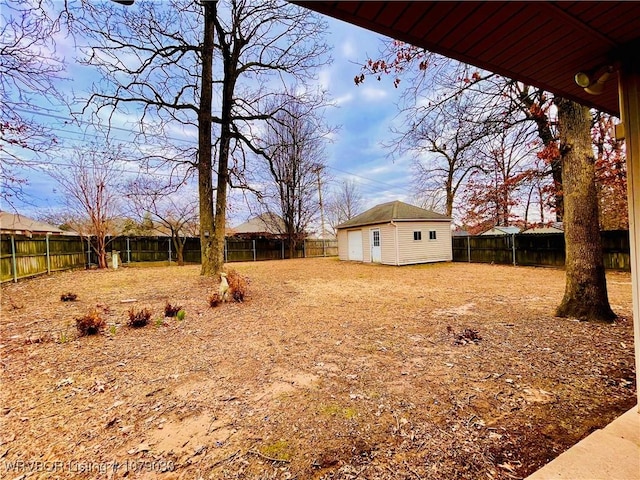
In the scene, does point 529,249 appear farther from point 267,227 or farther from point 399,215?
point 267,227

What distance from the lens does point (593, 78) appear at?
220 centimetres

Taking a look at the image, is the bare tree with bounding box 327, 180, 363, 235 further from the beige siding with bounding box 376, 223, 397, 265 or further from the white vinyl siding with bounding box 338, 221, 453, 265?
the beige siding with bounding box 376, 223, 397, 265

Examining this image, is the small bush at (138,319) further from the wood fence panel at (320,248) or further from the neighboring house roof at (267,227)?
the wood fence panel at (320,248)

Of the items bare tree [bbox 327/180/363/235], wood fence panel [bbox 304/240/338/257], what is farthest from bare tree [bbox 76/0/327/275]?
bare tree [bbox 327/180/363/235]

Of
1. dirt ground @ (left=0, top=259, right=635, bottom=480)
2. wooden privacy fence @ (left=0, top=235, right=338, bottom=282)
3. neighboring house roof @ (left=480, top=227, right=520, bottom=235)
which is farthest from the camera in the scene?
neighboring house roof @ (left=480, top=227, right=520, bottom=235)

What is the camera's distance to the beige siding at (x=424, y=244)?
13305 mm

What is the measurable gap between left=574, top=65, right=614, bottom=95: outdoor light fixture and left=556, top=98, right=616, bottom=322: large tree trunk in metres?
2.62

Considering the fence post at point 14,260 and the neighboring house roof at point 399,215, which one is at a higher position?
the neighboring house roof at point 399,215

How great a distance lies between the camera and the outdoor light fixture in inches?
81.4

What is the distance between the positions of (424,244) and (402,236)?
157cm

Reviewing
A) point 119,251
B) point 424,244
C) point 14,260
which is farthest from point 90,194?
point 424,244

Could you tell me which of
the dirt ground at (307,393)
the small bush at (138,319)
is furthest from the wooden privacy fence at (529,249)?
the small bush at (138,319)

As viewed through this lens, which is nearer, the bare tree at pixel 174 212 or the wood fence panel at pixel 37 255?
the wood fence panel at pixel 37 255

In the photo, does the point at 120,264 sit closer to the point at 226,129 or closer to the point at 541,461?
the point at 226,129
